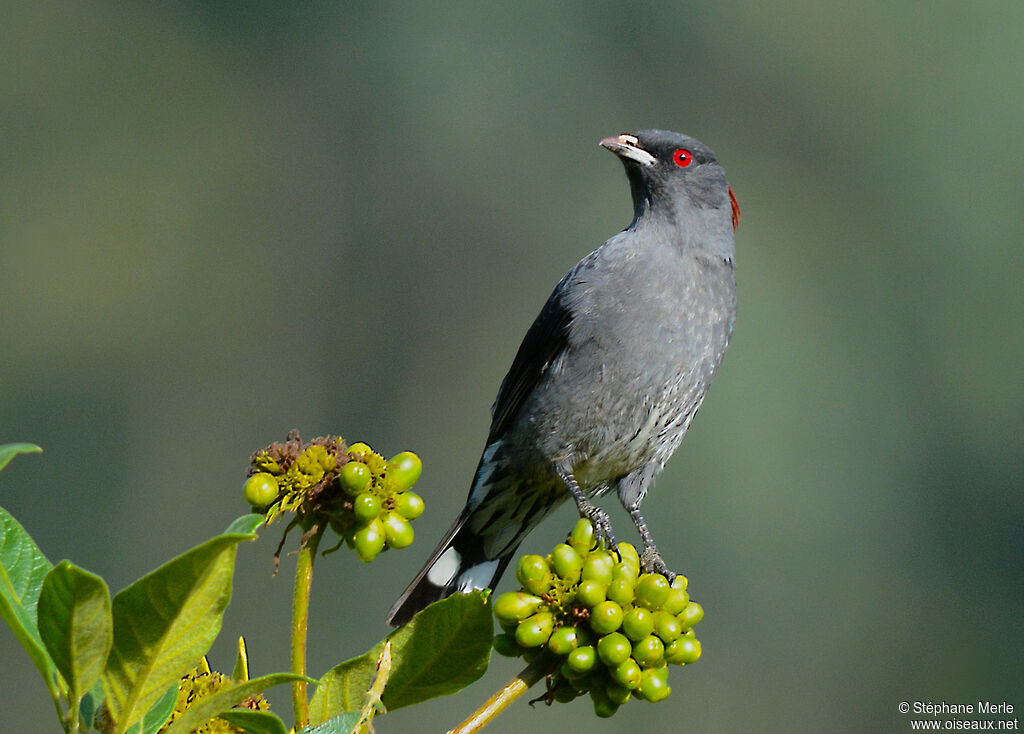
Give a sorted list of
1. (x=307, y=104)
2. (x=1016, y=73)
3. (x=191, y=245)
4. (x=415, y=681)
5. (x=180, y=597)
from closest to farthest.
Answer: (x=180, y=597), (x=415, y=681), (x=1016, y=73), (x=191, y=245), (x=307, y=104)

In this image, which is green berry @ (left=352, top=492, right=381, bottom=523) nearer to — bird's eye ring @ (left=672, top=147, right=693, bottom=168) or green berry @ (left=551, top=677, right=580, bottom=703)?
green berry @ (left=551, top=677, right=580, bottom=703)

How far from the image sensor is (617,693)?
73.5 inches

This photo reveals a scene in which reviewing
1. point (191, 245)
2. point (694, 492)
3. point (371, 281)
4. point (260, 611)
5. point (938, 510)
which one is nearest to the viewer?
point (260, 611)

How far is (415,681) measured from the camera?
1632mm

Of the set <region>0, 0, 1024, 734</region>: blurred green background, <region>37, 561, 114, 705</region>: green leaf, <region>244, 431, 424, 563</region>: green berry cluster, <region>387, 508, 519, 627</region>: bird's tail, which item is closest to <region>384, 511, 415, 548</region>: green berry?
<region>244, 431, 424, 563</region>: green berry cluster

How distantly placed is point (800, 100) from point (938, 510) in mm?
13239

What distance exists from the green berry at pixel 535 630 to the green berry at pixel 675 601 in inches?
7.3

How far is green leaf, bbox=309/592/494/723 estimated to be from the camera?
159cm

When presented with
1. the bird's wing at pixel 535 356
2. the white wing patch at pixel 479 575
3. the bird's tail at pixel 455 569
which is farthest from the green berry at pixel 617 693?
the bird's wing at pixel 535 356

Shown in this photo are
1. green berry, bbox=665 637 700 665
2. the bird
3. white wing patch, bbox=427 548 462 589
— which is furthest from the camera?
the bird

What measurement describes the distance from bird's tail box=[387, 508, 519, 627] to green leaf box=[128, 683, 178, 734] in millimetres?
2826

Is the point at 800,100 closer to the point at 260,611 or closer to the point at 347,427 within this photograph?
the point at 347,427

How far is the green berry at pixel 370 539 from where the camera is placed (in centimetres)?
177

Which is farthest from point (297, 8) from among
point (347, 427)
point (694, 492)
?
point (694, 492)
